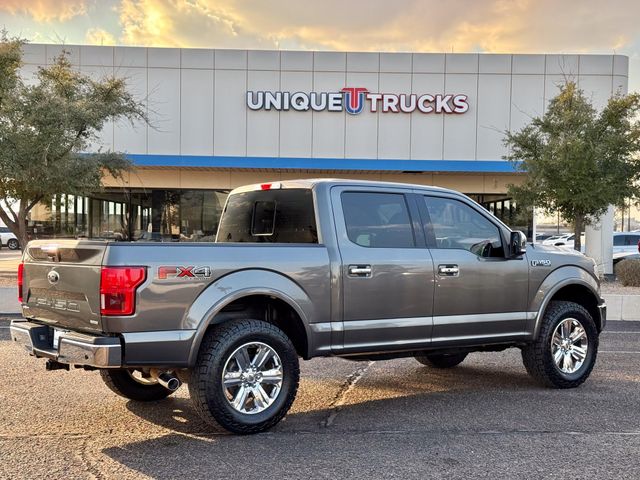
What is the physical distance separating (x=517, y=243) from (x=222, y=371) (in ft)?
10.1

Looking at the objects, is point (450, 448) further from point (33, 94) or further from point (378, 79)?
point (378, 79)

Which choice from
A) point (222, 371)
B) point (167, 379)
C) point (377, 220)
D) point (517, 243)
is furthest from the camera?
point (517, 243)

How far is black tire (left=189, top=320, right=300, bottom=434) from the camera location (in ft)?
16.2

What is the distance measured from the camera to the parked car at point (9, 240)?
42.9 meters

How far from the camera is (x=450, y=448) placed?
4.84m

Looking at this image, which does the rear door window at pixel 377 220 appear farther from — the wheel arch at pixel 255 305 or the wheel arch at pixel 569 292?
the wheel arch at pixel 569 292

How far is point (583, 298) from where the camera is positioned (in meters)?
7.40

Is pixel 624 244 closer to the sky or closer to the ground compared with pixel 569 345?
closer to the sky

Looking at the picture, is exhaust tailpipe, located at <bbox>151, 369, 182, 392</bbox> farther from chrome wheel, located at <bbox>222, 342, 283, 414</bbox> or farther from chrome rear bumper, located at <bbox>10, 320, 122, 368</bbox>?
chrome rear bumper, located at <bbox>10, 320, 122, 368</bbox>

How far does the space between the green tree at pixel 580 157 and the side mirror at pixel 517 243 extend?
500 inches

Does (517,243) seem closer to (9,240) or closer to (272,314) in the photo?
(272,314)

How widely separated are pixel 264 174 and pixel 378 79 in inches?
241

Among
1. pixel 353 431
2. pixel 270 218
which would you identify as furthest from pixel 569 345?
pixel 270 218

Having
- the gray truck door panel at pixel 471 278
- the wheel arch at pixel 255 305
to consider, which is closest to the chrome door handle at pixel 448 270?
the gray truck door panel at pixel 471 278
